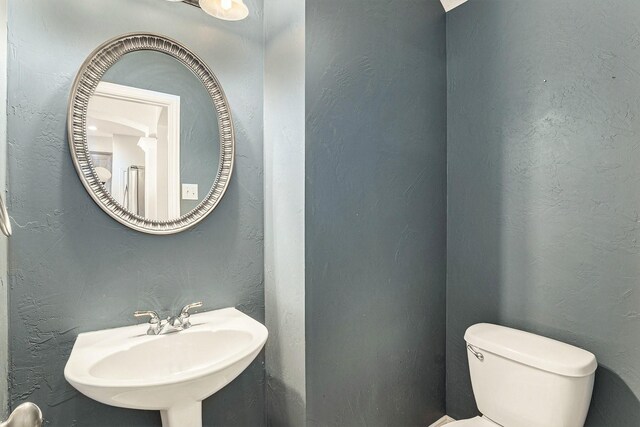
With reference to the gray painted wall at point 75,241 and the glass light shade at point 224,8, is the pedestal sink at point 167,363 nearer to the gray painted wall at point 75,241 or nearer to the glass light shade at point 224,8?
the gray painted wall at point 75,241

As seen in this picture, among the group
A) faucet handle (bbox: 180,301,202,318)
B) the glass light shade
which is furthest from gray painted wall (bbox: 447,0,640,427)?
faucet handle (bbox: 180,301,202,318)

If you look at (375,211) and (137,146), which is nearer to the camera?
(137,146)

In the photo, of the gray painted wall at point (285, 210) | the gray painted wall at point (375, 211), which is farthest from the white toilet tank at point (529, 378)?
the gray painted wall at point (285, 210)

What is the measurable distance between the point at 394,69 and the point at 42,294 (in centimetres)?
165

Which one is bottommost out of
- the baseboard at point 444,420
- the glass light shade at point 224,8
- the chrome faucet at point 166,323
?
the baseboard at point 444,420

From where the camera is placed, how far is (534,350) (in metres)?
1.29

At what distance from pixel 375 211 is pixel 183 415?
1.04 m

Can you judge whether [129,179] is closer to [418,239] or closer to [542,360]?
[418,239]

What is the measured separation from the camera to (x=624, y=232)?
128 centimetres

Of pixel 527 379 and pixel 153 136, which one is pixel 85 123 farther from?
pixel 527 379

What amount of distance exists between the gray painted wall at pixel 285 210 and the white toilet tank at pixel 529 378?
74cm

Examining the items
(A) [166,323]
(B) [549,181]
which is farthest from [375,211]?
(A) [166,323]

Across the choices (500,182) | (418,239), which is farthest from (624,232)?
(418,239)

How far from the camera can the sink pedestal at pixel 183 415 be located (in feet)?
3.48
